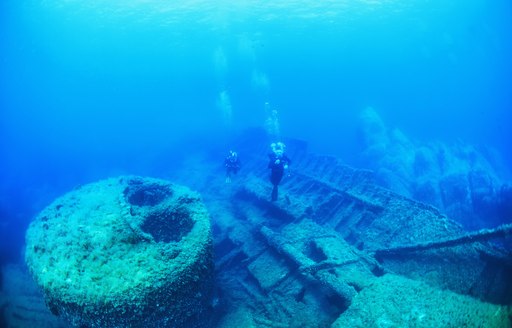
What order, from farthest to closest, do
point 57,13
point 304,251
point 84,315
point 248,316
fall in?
point 57,13
point 304,251
point 248,316
point 84,315

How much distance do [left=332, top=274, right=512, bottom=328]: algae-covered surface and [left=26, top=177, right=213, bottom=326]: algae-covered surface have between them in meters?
2.23

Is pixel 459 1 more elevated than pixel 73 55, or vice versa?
pixel 459 1

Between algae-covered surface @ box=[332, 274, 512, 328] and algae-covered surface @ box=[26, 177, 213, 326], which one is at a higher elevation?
algae-covered surface @ box=[26, 177, 213, 326]

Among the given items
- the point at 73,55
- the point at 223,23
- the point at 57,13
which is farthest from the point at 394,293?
the point at 73,55

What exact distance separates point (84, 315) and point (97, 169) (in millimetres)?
24754

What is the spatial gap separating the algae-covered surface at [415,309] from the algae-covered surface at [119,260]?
223 centimetres

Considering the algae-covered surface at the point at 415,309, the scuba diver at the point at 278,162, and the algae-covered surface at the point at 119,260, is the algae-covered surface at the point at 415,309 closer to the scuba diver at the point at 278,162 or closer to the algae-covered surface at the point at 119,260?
the algae-covered surface at the point at 119,260

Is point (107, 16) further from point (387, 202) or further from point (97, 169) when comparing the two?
point (387, 202)

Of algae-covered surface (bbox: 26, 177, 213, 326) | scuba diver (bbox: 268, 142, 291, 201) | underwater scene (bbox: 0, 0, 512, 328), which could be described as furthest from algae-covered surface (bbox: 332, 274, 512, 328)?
scuba diver (bbox: 268, 142, 291, 201)

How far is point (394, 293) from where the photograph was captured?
14.3 feet

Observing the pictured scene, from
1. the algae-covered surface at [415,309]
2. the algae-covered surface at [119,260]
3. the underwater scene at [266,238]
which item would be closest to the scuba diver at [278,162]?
the underwater scene at [266,238]

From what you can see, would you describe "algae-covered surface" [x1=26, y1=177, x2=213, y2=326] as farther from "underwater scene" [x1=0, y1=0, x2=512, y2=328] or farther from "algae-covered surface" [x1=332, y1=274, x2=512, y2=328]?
"algae-covered surface" [x1=332, y1=274, x2=512, y2=328]

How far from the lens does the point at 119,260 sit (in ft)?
12.8

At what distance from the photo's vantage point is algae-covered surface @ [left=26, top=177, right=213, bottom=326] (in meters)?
3.58
